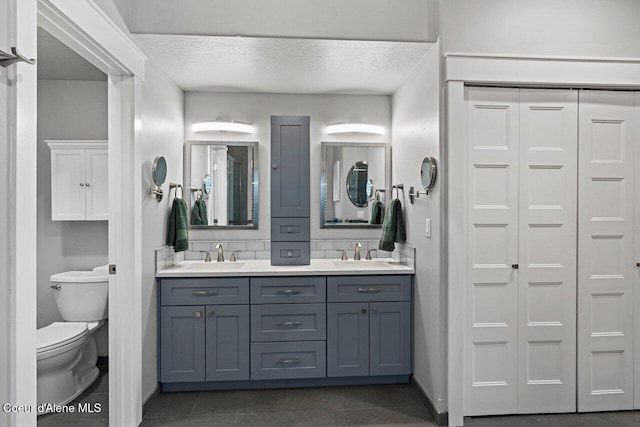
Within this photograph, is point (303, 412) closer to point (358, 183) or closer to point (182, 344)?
point (182, 344)

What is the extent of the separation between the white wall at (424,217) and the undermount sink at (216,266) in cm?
137

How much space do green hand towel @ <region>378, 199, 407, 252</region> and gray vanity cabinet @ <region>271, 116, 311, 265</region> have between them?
65 centimetres

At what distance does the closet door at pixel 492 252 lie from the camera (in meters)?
2.31

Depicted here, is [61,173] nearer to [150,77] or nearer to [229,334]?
[150,77]

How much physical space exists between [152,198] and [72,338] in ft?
3.56

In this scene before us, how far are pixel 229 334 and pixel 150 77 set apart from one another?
1828 millimetres

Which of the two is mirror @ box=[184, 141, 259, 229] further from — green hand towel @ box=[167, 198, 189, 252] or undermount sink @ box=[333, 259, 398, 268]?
undermount sink @ box=[333, 259, 398, 268]

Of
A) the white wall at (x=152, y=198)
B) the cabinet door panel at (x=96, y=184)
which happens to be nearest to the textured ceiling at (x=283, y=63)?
the white wall at (x=152, y=198)

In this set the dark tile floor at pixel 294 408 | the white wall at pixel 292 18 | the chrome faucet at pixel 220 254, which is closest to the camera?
the white wall at pixel 292 18

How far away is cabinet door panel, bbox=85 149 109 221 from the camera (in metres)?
3.01

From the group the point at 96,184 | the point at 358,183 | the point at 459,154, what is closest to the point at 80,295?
the point at 96,184

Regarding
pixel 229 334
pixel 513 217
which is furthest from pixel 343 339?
pixel 513 217

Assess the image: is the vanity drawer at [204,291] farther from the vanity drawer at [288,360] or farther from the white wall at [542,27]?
the white wall at [542,27]

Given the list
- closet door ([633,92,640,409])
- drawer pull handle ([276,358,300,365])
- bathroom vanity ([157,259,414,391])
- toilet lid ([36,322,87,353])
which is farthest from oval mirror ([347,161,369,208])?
toilet lid ([36,322,87,353])
